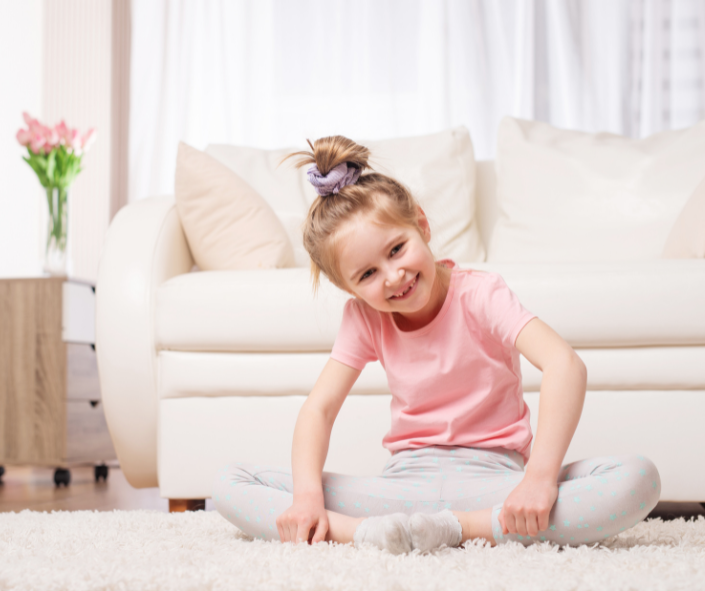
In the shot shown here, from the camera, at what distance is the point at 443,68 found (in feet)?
9.46

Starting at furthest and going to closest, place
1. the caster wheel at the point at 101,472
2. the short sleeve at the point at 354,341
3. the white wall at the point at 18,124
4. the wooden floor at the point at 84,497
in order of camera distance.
A: the white wall at the point at 18,124 → the caster wheel at the point at 101,472 → the wooden floor at the point at 84,497 → the short sleeve at the point at 354,341

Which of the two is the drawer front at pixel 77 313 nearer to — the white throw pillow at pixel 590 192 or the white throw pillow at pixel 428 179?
the white throw pillow at pixel 428 179

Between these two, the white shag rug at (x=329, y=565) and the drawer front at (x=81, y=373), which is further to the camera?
the drawer front at (x=81, y=373)

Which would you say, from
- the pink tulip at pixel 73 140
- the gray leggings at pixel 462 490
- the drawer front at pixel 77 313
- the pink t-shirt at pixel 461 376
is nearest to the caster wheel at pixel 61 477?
the drawer front at pixel 77 313

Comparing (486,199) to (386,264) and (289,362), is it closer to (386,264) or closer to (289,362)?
(289,362)

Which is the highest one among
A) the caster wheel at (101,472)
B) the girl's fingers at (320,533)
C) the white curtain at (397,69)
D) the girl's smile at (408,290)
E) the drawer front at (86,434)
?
the white curtain at (397,69)

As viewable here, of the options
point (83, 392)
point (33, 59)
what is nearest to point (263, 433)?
point (83, 392)

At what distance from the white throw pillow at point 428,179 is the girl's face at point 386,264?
92 centimetres

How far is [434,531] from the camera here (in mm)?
734

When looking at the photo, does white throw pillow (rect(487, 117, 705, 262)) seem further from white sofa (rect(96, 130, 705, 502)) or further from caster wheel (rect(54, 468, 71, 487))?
caster wheel (rect(54, 468, 71, 487))

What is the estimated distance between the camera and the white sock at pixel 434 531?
2.37 ft

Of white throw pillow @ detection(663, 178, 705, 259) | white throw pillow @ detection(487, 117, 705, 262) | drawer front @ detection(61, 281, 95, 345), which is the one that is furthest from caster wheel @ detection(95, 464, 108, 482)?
white throw pillow @ detection(663, 178, 705, 259)

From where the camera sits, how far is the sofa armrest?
136 centimetres

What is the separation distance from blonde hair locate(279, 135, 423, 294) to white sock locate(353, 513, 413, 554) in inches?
13.0
